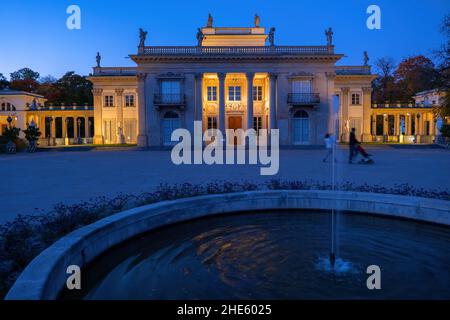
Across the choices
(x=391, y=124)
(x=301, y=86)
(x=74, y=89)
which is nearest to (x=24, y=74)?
(x=74, y=89)

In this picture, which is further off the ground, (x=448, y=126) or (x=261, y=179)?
(x=448, y=126)

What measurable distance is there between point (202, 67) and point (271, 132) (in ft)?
28.0

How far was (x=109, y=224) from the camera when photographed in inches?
191

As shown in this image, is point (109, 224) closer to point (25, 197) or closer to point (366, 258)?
point (366, 258)

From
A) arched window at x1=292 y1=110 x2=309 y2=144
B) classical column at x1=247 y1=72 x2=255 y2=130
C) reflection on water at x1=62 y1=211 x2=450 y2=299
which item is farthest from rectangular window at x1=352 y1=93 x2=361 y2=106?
reflection on water at x1=62 y1=211 x2=450 y2=299

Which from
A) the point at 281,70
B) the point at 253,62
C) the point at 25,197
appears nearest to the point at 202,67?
the point at 253,62

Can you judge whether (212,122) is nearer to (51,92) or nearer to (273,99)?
(273,99)

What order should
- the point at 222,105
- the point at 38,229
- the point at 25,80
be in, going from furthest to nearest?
1. the point at 25,80
2. the point at 222,105
3. the point at 38,229

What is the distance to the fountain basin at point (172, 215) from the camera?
126 inches

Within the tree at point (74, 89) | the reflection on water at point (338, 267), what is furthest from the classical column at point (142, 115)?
the tree at point (74, 89)

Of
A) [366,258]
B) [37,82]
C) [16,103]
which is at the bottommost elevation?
[366,258]

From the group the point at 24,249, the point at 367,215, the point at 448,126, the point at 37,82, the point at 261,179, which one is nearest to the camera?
the point at 24,249

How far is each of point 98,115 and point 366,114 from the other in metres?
29.8

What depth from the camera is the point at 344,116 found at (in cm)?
4084
